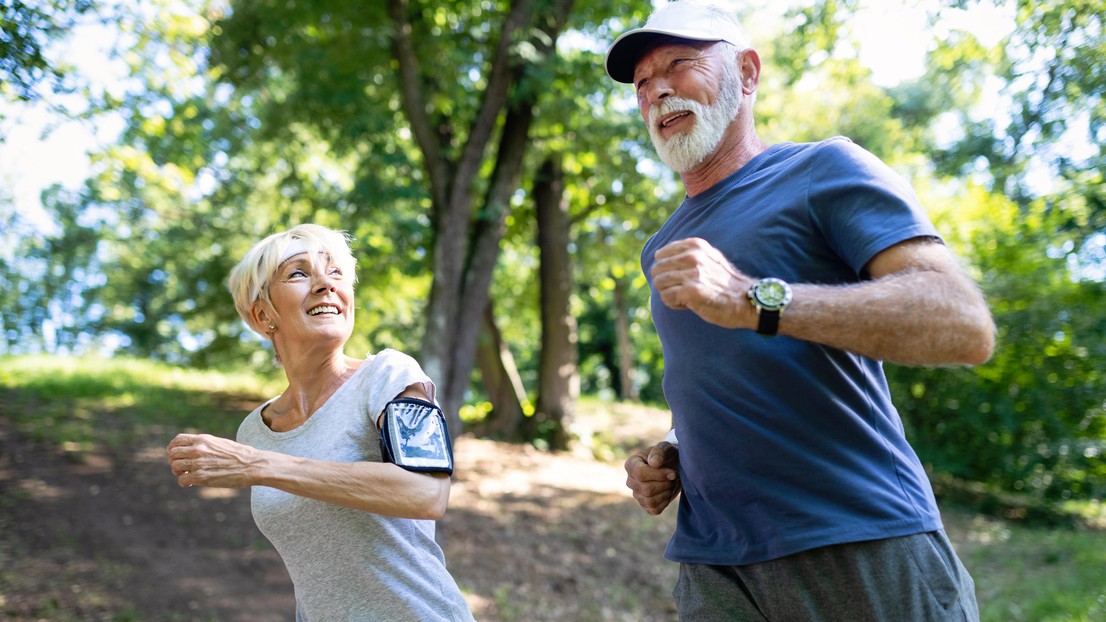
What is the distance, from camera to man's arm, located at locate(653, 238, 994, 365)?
1.54 metres

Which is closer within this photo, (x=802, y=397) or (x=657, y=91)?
(x=802, y=397)

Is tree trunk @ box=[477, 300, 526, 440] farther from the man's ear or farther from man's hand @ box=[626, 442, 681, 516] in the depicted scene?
the man's ear

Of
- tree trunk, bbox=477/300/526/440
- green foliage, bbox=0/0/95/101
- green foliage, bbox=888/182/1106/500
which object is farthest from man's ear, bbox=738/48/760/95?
tree trunk, bbox=477/300/526/440

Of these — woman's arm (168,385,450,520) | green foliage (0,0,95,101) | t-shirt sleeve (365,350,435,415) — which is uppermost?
green foliage (0,0,95,101)

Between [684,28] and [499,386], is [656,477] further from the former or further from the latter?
[499,386]

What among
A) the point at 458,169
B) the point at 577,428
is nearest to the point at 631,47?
the point at 458,169

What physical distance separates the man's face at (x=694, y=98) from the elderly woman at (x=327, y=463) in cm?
99

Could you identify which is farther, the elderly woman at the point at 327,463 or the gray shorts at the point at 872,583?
the elderly woman at the point at 327,463

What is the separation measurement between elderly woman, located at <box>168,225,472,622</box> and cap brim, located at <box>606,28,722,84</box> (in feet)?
3.40

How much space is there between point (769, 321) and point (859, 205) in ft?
1.26

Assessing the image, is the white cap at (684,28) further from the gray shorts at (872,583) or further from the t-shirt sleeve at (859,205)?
the gray shorts at (872,583)

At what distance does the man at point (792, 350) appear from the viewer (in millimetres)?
1585

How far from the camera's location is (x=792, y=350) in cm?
187

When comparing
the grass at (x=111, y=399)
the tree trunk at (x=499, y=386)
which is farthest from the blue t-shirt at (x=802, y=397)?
the tree trunk at (x=499, y=386)
